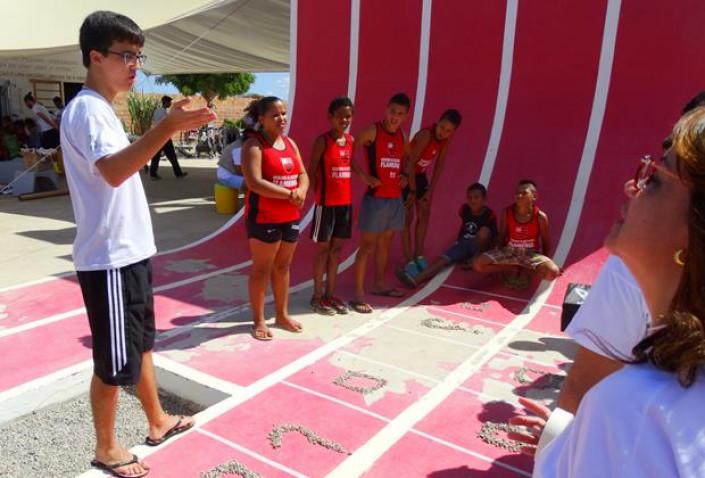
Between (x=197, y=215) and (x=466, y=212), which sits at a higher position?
(x=466, y=212)

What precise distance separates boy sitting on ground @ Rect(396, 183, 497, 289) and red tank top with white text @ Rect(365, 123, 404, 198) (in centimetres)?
109

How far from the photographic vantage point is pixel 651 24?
6.05m

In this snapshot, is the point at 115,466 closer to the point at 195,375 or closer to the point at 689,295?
the point at 195,375

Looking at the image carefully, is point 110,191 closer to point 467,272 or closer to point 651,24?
point 467,272

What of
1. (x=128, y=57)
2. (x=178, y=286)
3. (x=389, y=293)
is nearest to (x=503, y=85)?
(x=389, y=293)

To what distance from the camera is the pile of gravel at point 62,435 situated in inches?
110

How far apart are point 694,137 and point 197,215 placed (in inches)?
349

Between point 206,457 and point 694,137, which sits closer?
point 694,137

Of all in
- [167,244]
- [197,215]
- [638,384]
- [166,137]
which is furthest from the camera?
[197,215]

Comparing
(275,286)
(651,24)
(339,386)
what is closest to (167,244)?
(275,286)

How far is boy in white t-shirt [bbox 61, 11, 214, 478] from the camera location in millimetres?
2150

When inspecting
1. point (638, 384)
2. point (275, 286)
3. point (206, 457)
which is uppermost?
point (638, 384)

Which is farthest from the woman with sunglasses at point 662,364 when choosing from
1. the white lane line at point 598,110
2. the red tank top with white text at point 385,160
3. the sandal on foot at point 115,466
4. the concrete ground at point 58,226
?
the concrete ground at point 58,226

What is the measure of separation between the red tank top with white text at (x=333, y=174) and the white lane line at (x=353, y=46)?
3.44 meters
